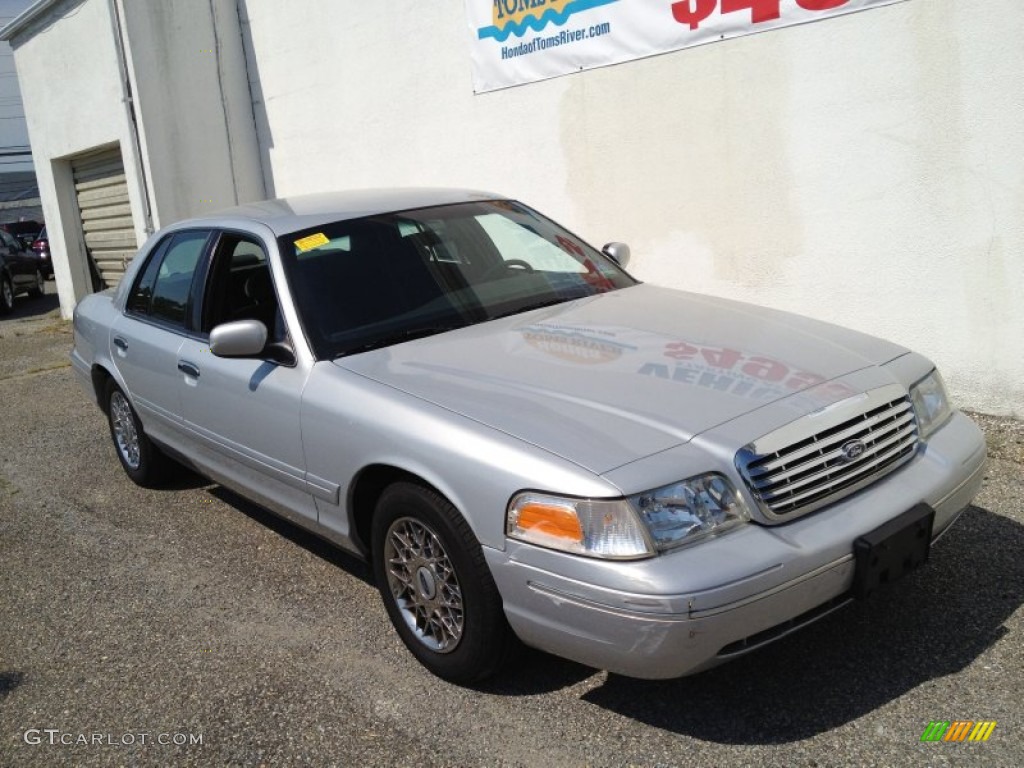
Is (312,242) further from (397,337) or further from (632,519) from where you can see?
(632,519)

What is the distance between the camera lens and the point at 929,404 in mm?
3621

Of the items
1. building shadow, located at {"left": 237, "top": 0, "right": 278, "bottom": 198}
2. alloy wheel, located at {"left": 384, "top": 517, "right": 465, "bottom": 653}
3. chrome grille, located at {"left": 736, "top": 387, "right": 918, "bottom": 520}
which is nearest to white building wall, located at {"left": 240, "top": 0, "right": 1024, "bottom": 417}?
chrome grille, located at {"left": 736, "top": 387, "right": 918, "bottom": 520}

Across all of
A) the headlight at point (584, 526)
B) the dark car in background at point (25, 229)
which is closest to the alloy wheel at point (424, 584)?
the headlight at point (584, 526)

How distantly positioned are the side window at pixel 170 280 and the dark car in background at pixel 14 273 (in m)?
12.4

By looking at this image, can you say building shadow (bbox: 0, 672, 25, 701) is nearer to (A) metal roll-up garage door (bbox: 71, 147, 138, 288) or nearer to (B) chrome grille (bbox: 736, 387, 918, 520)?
(B) chrome grille (bbox: 736, 387, 918, 520)

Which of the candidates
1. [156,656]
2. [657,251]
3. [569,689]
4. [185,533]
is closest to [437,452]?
[569,689]

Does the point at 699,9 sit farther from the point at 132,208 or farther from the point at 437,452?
the point at 132,208

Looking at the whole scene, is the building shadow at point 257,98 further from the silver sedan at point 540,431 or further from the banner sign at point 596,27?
the silver sedan at point 540,431

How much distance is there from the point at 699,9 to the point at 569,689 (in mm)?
4684

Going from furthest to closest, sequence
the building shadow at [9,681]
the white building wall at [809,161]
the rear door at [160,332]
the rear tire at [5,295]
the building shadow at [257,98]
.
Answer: the rear tire at [5,295], the building shadow at [257,98], the white building wall at [809,161], the rear door at [160,332], the building shadow at [9,681]

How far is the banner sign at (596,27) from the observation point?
6.03 m

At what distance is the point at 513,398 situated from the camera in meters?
3.27

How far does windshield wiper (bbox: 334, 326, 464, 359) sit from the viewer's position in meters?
3.87

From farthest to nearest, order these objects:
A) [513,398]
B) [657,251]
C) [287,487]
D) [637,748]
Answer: [657,251]
[287,487]
[513,398]
[637,748]
